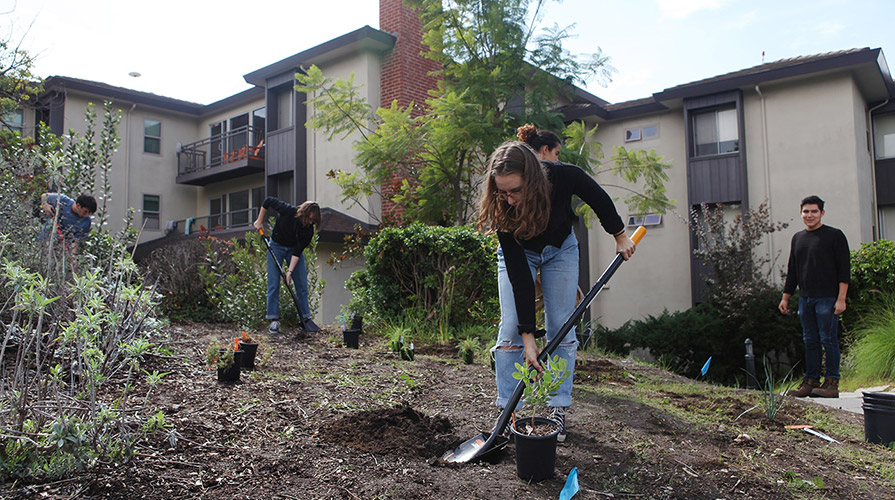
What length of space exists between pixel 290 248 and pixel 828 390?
597cm

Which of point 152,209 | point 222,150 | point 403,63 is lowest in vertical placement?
point 152,209

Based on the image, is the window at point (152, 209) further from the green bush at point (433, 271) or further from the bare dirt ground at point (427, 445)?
the bare dirt ground at point (427, 445)

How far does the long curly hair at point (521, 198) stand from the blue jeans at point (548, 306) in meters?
0.22

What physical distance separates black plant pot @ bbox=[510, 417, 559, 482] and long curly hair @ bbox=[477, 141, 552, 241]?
3.35 feet

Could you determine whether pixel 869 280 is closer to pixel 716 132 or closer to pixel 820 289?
pixel 820 289

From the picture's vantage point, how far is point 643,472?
9.37 ft

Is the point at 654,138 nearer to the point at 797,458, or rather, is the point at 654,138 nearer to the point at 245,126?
the point at 245,126

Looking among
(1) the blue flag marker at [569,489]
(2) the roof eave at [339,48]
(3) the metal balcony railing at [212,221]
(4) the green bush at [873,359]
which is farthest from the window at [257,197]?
(1) the blue flag marker at [569,489]

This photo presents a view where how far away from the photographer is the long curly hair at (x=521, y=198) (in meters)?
2.98

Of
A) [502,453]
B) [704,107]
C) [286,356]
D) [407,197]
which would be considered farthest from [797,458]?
[704,107]

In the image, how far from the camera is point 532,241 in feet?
10.7

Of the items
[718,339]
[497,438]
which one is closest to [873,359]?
[718,339]

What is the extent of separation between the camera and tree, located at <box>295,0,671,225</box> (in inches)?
367

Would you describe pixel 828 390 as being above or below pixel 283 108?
below
